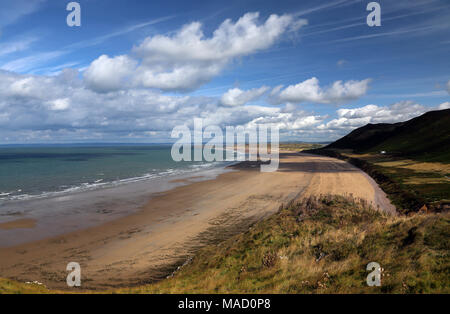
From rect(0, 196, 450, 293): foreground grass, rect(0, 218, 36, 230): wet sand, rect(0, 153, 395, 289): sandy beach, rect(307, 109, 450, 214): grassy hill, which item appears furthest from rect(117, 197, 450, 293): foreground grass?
rect(0, 218, 36, 230): wet sand

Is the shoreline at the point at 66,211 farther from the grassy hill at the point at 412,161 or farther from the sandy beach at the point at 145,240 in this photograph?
the grassy hill at the point at 412,161

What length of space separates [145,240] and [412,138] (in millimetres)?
98388

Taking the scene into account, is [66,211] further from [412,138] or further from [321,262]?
[412,138]

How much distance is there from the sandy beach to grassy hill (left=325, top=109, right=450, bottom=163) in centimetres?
4088

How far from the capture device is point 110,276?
12.4 metres

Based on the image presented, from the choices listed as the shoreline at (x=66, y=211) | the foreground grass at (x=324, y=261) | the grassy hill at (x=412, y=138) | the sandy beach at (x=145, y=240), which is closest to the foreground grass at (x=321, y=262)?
the foreground grass at (x=324, y=261)

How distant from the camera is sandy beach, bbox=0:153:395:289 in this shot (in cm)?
1273

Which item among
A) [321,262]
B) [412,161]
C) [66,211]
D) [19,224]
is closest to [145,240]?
[19,224]

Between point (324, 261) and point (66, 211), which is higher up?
point (324, 261)

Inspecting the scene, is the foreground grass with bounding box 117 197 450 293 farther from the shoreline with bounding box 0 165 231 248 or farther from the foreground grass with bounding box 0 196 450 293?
the shoreline with bounding box 0 165 231 248

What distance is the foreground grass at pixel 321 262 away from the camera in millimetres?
8266

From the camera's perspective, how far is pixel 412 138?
283 ft

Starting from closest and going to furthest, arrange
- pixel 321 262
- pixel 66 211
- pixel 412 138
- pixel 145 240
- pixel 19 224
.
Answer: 1. pixel 321 262
2. pixel 145 240
3. pixel 19 224
4. pixel 66 211
5. pixel 412 138
